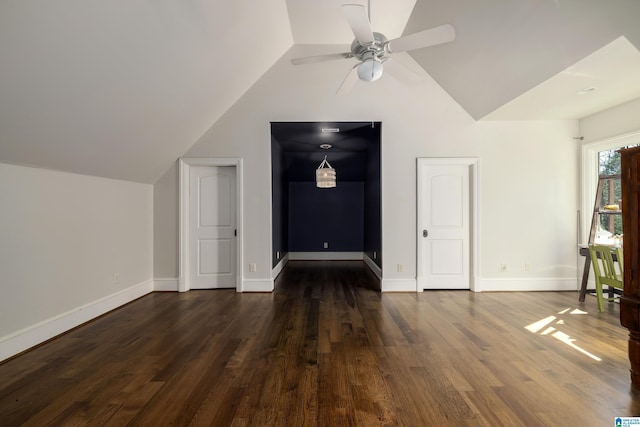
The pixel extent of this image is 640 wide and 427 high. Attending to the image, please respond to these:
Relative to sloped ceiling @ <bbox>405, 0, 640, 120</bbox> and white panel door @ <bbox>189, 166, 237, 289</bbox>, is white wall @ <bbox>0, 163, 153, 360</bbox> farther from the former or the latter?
sloped ceiling @ <bbox>405, 0, 640, 120</bbox>

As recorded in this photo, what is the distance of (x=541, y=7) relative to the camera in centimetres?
247

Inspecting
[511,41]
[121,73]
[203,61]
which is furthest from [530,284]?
[121,73]

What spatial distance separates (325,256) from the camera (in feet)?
24.8

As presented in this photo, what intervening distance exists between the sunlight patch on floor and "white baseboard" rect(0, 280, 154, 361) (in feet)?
15.6

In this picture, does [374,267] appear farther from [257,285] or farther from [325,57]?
[325,57]

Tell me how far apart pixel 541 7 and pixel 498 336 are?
2.98 metres

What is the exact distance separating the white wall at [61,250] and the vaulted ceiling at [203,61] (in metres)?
0.24

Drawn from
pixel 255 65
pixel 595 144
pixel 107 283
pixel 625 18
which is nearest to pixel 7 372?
pixel 107 283

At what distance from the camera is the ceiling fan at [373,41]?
2160 mm

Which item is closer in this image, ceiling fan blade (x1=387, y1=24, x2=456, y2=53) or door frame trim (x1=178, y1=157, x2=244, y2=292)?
ceiling fan blade (x1=387, y1=24, x2=456, y2=53)

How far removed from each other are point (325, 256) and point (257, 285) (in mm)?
3359

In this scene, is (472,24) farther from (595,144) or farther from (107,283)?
(107,283)

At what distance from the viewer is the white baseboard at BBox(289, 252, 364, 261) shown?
7.54 m

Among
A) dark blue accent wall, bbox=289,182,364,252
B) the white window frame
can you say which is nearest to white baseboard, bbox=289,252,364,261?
dark blue accent wall, bbox=289,182,364,252
